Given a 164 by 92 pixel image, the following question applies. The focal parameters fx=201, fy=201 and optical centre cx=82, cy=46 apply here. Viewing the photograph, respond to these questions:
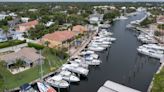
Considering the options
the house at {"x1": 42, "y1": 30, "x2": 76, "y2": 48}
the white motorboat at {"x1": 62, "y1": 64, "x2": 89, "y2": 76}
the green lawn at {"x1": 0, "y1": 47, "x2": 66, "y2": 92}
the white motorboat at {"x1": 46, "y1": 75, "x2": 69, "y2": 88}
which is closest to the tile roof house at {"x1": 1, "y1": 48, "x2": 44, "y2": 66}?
the green lawn at {"x1": 0, "y1": 47, "x2": 66, "y2": 92}

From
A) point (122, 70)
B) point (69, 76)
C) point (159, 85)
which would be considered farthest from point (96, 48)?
point (159, 85)

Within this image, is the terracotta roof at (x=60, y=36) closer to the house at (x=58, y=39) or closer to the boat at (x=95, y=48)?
the house at (x=58, y=39)

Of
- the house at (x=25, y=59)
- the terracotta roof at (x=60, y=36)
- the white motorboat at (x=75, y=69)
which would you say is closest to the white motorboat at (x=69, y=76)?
the white motorboat at (x=75, y=69)

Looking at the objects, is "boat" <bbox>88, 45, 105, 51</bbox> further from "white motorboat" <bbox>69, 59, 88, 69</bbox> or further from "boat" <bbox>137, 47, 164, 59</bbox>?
"white motorboat" <bbox>69, 59, 88, 69</bbox>

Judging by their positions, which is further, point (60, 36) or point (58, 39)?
point (60, 36)

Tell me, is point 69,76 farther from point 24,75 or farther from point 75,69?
point 24,75
